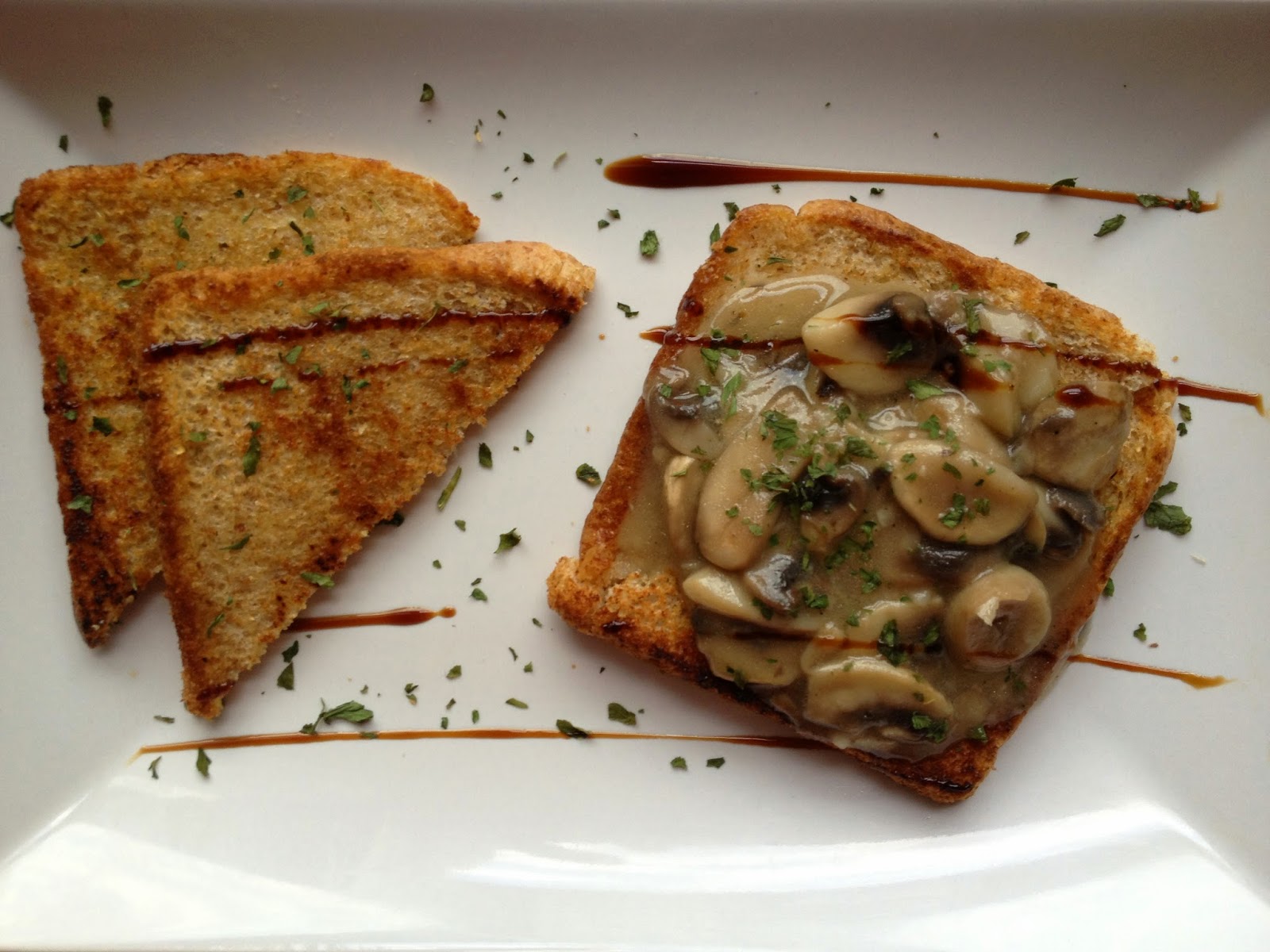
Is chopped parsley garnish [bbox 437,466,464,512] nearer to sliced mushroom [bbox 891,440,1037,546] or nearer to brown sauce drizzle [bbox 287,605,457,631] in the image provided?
brown sauce drizzle [bbox 287,605,457,631]

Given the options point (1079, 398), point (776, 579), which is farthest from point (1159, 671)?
point (776, 579)

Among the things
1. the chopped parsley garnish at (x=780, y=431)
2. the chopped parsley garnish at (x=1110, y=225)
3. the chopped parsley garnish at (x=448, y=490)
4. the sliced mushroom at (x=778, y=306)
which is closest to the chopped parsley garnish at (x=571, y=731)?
the chopped parsley garnish at (x=448, y=490)

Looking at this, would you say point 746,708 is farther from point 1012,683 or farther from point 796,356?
point 796,356

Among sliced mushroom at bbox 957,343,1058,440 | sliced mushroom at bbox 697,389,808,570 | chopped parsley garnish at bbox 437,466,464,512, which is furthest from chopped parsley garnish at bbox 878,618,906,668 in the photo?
chopped parsley garnish at bbox 437,466,464,512

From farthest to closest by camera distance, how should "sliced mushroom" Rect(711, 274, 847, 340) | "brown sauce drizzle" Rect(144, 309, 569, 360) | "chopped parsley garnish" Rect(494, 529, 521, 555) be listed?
1. "chopped parsley garnish" Rect(494, 529, 521, 555)
2. "brown sauce drizzle" Rect(144, 309, 569, 360)
3. "sliced mushroom" Rect(711, 274, 847, 340)

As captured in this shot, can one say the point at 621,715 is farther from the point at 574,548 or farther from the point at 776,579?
the point at 776,579
